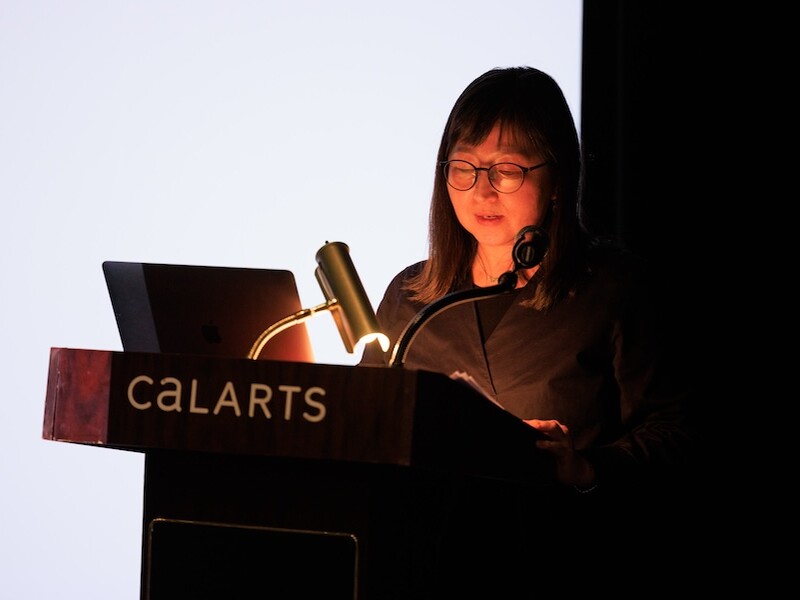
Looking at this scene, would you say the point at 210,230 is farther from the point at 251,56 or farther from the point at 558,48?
the point at 558,48

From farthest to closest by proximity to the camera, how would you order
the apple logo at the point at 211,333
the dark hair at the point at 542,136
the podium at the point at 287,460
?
the dark hair at the point at 542,136 < the apple logo at the point at 211,333 < the podium at the point at 287,460

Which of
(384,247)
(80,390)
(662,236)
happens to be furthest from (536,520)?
(662,236)

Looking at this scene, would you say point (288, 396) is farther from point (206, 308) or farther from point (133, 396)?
point (206, 308)

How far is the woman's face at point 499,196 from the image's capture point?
5.65ft

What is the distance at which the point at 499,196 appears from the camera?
5.65 ft

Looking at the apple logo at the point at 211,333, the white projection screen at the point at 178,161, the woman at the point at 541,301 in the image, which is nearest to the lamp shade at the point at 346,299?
the apple logo at the point at 211,333

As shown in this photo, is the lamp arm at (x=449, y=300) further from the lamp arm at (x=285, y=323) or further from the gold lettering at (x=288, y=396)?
the gold lettering at (x=288, y=396)

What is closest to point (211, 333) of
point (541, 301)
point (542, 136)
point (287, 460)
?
point (287, 460)

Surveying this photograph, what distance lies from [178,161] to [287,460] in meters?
1.42

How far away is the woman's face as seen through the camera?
5.65 ft

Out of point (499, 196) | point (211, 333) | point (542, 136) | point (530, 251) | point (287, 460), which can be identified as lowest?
point (287, 460)

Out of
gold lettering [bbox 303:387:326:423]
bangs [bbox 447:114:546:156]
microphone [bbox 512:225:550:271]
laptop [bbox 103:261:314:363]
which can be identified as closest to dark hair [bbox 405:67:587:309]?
bangs [bbox 447:114:546:156]

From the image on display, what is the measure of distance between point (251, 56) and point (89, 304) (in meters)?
0.71

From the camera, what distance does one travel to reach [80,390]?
1.06m
